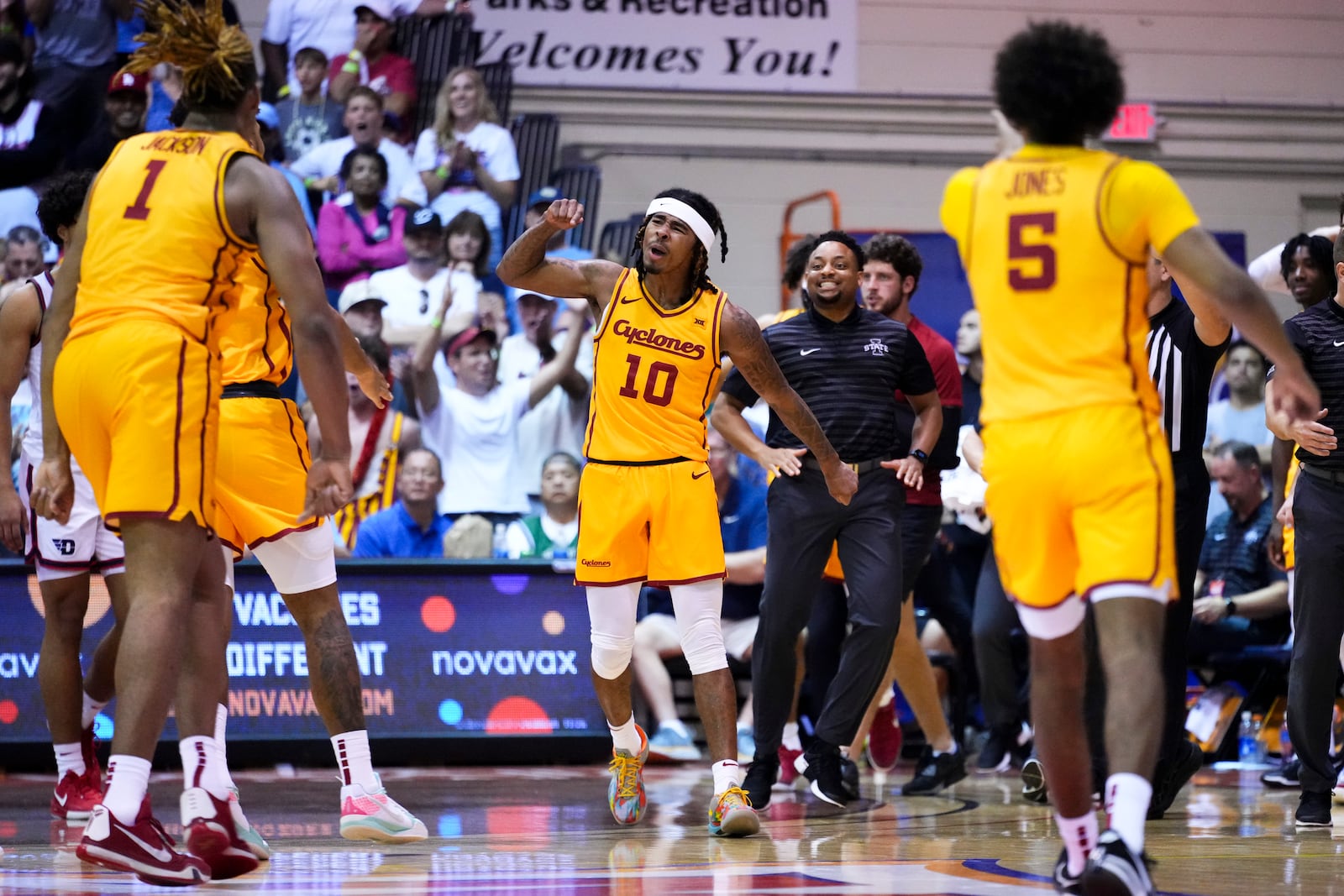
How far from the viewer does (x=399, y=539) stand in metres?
9.33

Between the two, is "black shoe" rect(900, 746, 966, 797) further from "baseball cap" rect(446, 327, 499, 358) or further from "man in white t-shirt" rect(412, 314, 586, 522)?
"baseball cap" rect(446, 327, 499, 358)

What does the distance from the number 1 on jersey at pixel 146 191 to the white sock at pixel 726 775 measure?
2.71 m

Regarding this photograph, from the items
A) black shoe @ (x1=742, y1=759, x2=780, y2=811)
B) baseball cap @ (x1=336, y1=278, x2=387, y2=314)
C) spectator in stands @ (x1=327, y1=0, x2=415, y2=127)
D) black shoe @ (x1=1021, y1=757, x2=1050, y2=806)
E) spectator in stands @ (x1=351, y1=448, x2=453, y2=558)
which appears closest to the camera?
black shoe @ (x1=742, y1=759, x2=780, y2=811)

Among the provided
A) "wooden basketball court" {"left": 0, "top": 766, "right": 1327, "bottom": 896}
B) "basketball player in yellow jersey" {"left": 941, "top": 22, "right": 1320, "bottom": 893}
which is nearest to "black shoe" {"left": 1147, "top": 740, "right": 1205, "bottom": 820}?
"wooden basketball court" {"left": 0, "top": 766, "right": 1327, "bottom": 896}

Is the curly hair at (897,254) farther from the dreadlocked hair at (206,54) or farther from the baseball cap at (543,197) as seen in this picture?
the baseball cap at (543,197)

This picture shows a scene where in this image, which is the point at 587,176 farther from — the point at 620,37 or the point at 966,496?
the point at 966,496

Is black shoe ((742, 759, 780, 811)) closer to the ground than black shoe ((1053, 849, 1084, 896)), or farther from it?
closer to the ground

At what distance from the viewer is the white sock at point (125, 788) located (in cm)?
402

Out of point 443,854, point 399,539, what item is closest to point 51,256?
point 399,539

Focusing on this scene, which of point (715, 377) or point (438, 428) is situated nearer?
point (715, 377)

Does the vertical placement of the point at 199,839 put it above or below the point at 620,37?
below

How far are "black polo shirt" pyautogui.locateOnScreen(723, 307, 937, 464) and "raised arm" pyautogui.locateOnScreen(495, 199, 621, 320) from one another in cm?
94

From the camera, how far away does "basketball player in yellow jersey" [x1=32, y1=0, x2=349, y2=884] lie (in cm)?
415

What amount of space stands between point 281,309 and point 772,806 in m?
3.01
